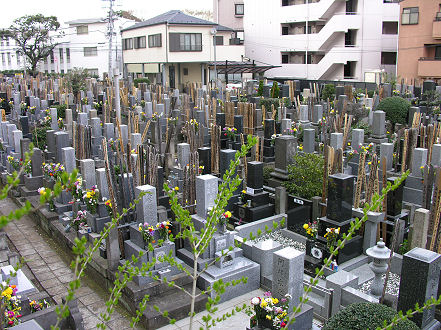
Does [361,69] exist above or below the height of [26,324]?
above

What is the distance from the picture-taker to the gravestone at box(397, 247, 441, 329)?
625cm

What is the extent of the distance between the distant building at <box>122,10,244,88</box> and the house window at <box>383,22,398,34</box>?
12.5 meters

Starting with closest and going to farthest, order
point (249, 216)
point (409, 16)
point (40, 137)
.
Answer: point (249, 216), point (40, 137), point (409, 16)

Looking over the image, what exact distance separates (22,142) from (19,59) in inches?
2039

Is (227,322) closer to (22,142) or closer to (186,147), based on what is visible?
(186,147)

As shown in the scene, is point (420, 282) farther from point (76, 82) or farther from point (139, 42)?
point (139, 42)

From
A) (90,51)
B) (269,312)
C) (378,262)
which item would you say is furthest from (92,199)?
(90,51)

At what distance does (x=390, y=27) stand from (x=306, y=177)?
32.0 metres

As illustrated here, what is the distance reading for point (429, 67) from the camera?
102ft

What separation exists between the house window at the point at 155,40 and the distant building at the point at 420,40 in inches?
749

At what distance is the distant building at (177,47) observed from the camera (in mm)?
36750

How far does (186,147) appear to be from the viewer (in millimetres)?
12945

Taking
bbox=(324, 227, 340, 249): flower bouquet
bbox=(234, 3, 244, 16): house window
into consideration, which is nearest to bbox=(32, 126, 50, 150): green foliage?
bbox=(324, 227, 340, 249): flower bouquet

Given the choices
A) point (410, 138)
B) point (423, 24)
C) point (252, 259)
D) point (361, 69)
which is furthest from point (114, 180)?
point (361, 69)
